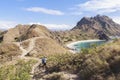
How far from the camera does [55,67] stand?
3069cm

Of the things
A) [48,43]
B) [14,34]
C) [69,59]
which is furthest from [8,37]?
[69,59]

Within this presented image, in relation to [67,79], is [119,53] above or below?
above

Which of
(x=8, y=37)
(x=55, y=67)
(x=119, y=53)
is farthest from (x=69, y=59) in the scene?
(x=8, y=37)

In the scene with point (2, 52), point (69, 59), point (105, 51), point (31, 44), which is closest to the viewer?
point (105, 51)

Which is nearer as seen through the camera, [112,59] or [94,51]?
[112,59]

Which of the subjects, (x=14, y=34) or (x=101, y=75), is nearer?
(x=101, y=75)

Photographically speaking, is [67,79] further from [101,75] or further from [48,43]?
[48,43]

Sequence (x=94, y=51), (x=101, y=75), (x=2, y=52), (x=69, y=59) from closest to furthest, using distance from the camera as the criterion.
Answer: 1. (x=101, y=75)
2. (x=94, y=51)
3. (x=69, y=59)
4. (x=2, y=52)

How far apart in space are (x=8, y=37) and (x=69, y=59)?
88.5m

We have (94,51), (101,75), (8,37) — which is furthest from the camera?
(8,37)

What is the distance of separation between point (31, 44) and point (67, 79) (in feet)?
171

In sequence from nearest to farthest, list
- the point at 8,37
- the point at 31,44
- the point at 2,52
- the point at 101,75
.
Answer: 1. the point at 101,75
2. the point at 2,52
3. the point at 31,44
4. the point at 8,37

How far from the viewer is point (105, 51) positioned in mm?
27375

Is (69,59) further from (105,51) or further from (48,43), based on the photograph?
(48,43)
